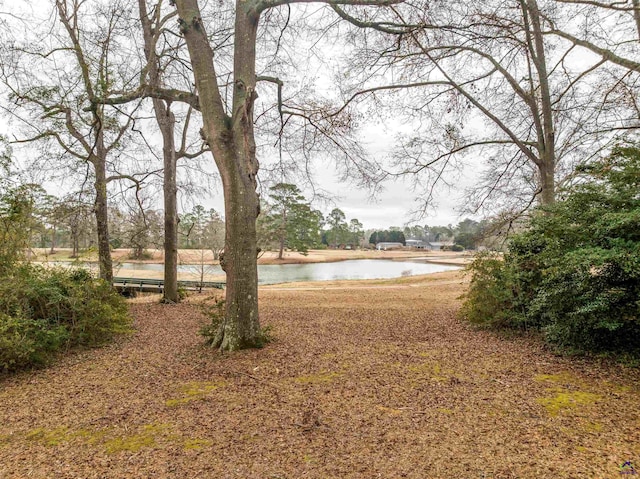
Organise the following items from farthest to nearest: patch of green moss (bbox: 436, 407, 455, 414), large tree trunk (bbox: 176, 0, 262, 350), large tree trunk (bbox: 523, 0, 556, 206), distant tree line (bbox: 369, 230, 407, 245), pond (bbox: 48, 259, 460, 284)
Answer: distant tree line (bbox: 369, 230, 407, 245) → pond (bbox: 48, 259, 460, 284) → large tree trunk (bbox: 523, 0, 556, 206) → large tree trunk (bbox: 176, 0, 262, 350) → patch of green moss (bbox: 436, 407, 455, 414)

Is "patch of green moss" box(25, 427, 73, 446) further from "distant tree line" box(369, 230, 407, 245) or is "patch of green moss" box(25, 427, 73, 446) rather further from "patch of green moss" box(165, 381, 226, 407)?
"distant tree line" box(369, 230, 407, 245)

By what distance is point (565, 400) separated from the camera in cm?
329

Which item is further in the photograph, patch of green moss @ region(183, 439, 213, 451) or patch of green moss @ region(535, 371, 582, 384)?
patch of green moss @ region(535, 371, 582, 384)

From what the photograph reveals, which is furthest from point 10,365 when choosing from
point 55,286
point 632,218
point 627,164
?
point 627,164

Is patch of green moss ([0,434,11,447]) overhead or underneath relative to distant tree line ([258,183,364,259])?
underneath

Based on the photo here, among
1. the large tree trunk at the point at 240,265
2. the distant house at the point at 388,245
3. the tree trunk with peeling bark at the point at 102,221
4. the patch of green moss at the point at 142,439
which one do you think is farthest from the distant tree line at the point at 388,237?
the patch of green moss at the point at 142,439

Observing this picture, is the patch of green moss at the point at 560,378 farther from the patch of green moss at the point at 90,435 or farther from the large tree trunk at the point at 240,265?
the patch of green moss at the point at 90,435

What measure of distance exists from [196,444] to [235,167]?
10.8 feet

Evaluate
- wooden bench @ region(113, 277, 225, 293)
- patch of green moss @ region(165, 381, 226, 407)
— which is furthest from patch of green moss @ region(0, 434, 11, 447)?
wooden bench @ region(113, 277, 225, 293)

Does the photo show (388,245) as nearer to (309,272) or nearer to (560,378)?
(309,272)

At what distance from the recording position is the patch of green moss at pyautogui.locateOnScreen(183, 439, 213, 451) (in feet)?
8.58

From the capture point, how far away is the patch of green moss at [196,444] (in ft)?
8.58

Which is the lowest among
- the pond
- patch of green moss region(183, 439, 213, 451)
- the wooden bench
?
the pond

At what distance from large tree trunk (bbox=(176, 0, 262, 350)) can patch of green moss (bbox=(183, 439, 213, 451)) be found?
206 cm
